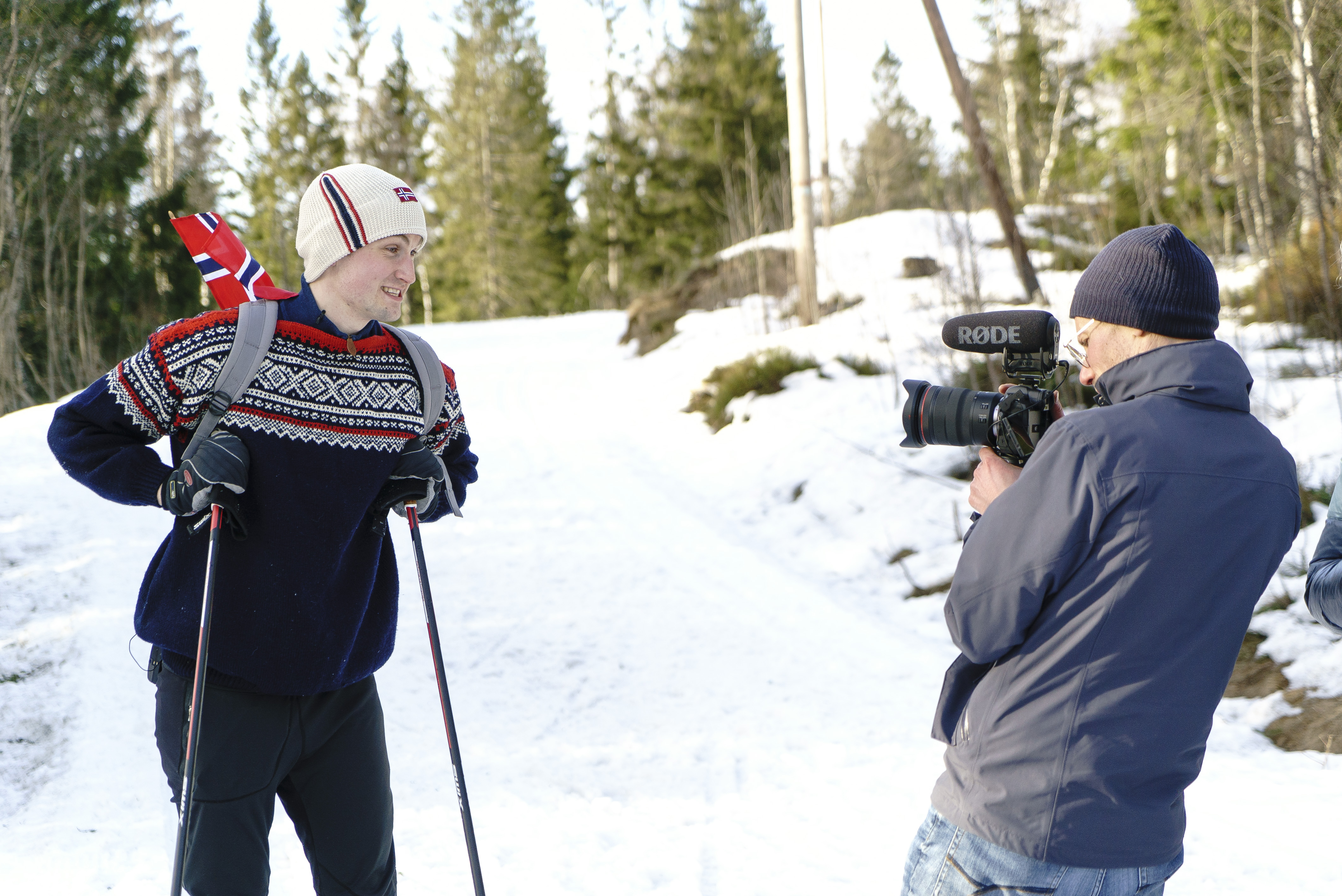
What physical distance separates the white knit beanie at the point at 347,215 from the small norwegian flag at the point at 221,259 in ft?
1.41

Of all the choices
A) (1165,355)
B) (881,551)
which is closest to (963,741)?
(1165,355)

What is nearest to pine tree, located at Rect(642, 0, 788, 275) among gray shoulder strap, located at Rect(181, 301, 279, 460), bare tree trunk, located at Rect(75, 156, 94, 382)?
bare tree trunk, located at Rect(75, 156, 94, 382)

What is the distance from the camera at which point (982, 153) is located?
828cm

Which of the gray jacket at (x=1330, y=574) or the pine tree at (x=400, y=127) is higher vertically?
the pine tree at (x=400, y=127)

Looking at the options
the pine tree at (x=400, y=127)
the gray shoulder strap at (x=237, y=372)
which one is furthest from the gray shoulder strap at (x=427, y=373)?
the pine tree at (x=400, y=127)

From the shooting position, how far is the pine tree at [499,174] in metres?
32.5

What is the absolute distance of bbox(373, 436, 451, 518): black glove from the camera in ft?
6.69

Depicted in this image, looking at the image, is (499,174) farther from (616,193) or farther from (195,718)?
(195,718)

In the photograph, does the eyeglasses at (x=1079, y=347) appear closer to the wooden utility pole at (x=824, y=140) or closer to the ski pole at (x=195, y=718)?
the ski pole at (x=195, y=718)

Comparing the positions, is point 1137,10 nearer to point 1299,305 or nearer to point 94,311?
point 1299,305

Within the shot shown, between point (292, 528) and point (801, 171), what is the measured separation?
9.45 meters

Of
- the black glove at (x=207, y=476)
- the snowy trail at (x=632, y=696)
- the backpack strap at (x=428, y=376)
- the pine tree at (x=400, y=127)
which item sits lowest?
the snowy trail at (x=632, y=696)

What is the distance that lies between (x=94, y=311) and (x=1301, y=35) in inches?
601

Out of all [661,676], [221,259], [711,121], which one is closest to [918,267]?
[661,676]
